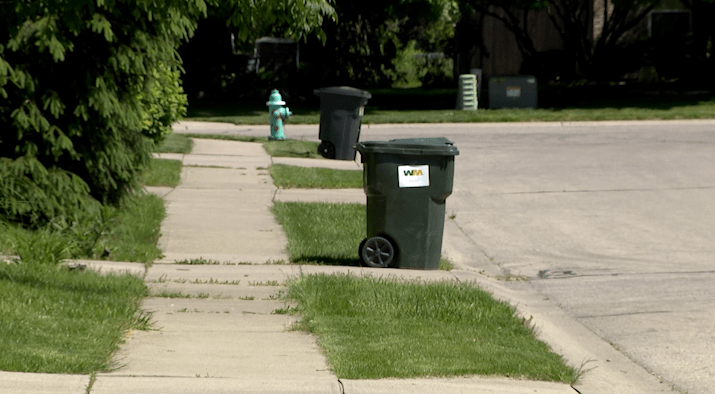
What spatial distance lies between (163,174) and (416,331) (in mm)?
8351

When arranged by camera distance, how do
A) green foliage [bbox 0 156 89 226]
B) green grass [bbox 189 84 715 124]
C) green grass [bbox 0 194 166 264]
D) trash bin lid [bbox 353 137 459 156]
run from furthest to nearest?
green grass [bbox 189 84 715 124]
green foliage [bbox 0 156 89 226]
trash bin lid [bbox 353 137 459 156]
green grass [bbox 0 194 166 264]

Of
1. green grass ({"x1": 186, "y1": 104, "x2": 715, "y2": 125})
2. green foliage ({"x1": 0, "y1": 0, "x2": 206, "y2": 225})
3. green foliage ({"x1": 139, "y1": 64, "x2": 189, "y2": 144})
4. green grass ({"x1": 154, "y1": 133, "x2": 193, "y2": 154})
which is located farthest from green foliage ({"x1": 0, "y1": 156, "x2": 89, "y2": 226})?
green grass ({"x1": 186, "y1": 104, "x2": 715, "y2": 125})

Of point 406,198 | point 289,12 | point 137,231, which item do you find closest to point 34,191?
point 137,231

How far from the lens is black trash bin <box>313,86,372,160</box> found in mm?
17375

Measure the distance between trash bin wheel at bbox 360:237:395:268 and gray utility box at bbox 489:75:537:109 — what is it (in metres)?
18.7

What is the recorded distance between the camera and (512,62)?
39625 millimetres

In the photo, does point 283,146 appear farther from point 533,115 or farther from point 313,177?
point 533,115

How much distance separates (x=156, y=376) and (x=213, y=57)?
97.6 feet

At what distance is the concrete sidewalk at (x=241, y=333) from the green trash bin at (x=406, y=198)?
0.84 ft

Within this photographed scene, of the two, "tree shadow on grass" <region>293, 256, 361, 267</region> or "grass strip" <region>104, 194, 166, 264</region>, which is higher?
"grass strip" <region>104, 194, 166, 264</region>

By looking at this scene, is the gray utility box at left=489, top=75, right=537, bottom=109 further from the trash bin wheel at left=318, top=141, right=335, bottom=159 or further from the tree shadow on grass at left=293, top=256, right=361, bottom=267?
the tree shadow on grass at left=293, top=256, right=361, bottom=267

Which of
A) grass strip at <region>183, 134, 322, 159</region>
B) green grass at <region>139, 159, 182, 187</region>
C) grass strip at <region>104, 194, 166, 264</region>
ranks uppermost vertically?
grass strip at <region>104, 194, 166, 264</region>

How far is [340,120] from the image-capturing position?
17438 millimetres

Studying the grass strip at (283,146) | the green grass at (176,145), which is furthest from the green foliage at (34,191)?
the grass strip at (283,146)
